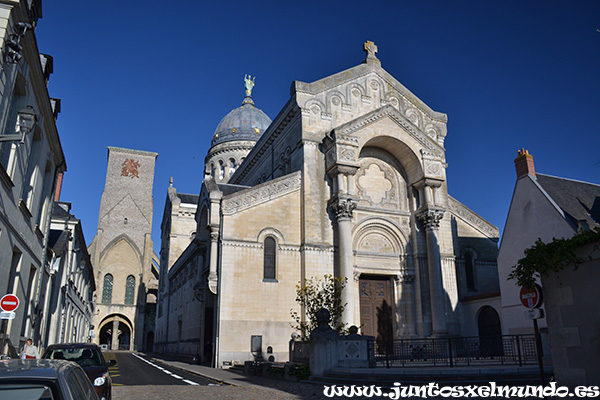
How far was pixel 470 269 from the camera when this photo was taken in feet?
93.8

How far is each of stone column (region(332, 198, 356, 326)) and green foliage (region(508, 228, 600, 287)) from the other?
13.6 meters

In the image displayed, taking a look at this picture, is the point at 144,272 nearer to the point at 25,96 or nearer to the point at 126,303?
the point at 126,303

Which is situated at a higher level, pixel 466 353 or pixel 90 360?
pixel 90 360

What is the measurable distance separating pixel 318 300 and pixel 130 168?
58717 mm

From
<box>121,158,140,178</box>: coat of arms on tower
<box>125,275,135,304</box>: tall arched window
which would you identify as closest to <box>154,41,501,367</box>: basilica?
<box>125,275,135,304</box>: tall arched window

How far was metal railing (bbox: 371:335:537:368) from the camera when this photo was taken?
15.5 m

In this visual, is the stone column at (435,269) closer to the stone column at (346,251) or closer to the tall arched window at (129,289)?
the stone column at (346,251)

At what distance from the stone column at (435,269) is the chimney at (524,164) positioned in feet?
14.8

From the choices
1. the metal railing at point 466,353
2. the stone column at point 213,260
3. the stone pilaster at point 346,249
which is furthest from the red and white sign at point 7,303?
the stone pilaster at point 346,249

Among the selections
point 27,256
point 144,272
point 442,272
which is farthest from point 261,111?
point 27,256

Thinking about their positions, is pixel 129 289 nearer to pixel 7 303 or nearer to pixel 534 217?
pixel 534 217

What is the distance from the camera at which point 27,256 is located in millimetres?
15695

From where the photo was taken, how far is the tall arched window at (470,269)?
28.3 metres

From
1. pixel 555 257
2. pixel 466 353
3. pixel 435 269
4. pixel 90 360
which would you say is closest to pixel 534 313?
pixel 555 257
